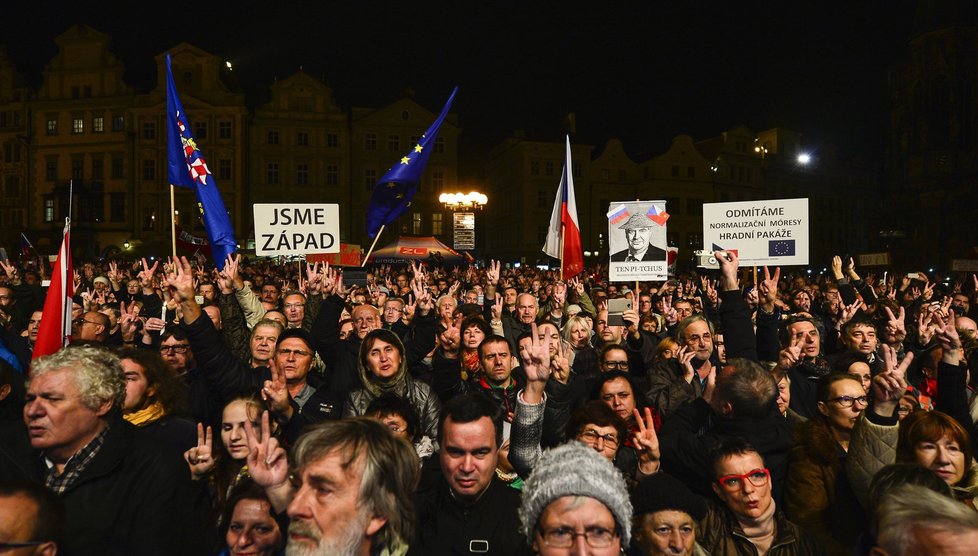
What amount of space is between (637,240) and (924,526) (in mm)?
7825

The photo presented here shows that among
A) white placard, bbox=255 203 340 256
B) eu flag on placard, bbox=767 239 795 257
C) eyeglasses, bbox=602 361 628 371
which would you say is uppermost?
white placard, bbox=255 203 340 256

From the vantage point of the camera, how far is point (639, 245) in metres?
9.90

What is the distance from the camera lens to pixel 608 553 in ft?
8.13

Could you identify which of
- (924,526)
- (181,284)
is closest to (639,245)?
(181,284)

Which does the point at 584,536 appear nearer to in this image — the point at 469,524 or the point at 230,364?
the point at 469,524

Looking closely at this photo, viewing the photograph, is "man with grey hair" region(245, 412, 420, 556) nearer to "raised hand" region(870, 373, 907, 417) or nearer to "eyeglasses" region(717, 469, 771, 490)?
"eyeglasses" region(717, 469, 771, 490)

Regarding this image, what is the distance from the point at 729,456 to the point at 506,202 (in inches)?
2310

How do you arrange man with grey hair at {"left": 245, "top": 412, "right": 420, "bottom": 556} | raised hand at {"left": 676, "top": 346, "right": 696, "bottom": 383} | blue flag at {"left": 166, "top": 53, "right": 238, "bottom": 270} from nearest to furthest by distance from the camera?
man with grey hair at {"left": 245, "top": 412, "right": 420, "bottom": 556} → raised hand at {"left": 676, "top": 346, "right": 696, "bottom": 383} → blue flag at {"left": 166, "top": 53, "right": 238, "bottom": 270}

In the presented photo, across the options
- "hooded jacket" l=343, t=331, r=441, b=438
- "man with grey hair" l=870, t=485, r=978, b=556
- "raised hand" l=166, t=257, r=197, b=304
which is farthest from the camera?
"raised hand" l=166, t=257, r=197, b=304

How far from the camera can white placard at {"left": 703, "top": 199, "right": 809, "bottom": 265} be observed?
931 centimetres

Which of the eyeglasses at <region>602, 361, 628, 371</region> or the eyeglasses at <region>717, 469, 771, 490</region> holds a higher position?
the eyeglasses at <region>602, 361, 628, 371</region>

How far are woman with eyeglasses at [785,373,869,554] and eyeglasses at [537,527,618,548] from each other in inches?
64.4

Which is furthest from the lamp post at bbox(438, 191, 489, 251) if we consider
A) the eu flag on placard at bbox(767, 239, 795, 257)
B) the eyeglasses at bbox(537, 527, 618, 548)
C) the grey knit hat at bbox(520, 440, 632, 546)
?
the eyeglasses at bbox(537, 527, 618, 548)

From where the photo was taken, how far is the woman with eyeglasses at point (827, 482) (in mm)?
3557
